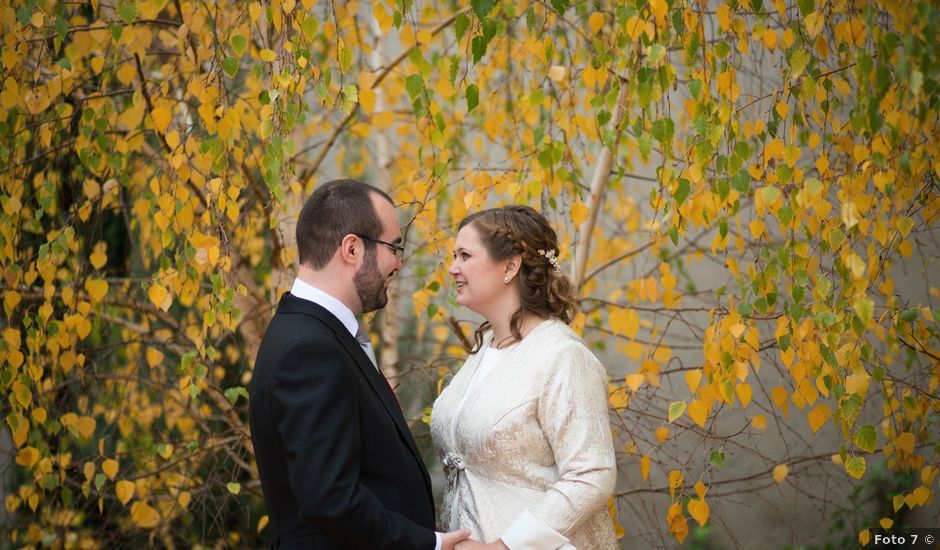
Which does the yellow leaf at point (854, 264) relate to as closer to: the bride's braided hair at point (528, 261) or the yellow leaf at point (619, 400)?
the bride's braided hair at point (528, 261)

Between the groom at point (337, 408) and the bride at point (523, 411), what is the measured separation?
0.61ft

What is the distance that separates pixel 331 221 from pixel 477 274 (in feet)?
1.45

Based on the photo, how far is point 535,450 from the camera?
6.63 ft

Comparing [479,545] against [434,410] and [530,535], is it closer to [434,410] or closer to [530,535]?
[530,535]

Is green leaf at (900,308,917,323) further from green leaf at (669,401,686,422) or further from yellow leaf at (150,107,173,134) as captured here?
yellow leaf at (150,107,173,134)

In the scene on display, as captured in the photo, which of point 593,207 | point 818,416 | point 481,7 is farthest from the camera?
point 593,207

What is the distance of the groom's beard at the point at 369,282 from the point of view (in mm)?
1904

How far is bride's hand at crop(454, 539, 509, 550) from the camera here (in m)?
1.92

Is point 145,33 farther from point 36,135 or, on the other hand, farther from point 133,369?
point 133,369

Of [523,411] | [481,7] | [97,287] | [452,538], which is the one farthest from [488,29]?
[97,287]

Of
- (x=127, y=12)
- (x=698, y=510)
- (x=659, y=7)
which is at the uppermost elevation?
(x=127, y=12)

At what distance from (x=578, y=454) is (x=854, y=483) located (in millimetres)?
2354

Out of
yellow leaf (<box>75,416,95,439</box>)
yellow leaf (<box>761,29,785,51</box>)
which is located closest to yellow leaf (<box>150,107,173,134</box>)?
yellow leaf (<box>75,416,95,439</box>)

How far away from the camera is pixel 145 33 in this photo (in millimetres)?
2646
